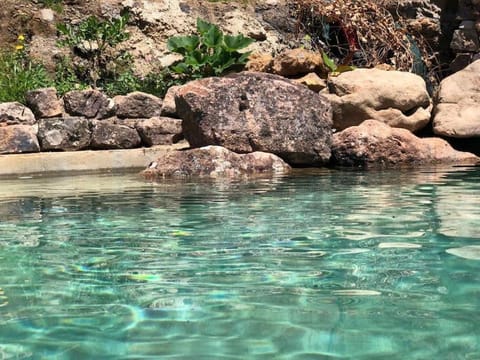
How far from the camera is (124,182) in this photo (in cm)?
682

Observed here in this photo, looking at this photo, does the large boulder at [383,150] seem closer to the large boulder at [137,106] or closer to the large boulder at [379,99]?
the large boulder at [379,99]

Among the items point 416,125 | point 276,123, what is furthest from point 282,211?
point 416,125

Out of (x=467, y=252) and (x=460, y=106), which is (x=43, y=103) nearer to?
(x=460, y=106)

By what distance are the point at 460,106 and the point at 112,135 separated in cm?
538

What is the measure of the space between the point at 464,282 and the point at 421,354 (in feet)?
2.61

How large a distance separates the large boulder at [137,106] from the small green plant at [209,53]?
126cm

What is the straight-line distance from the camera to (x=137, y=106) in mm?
9828

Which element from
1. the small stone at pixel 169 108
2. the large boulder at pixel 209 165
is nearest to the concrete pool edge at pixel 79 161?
the small stone at pixel 169 108

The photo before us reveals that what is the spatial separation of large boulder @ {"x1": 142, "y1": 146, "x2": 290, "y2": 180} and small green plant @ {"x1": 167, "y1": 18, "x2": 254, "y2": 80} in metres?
3.54

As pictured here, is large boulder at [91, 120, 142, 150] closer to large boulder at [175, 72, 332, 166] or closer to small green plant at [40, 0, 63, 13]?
large boulder at [175, 72, 332, 166]

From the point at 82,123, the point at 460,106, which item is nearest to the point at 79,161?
the point at 82,123

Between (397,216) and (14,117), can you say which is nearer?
(397,216)

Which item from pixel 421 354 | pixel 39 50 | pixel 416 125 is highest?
pixel 39 50

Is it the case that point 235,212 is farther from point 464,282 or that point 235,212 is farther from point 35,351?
point 35,351
